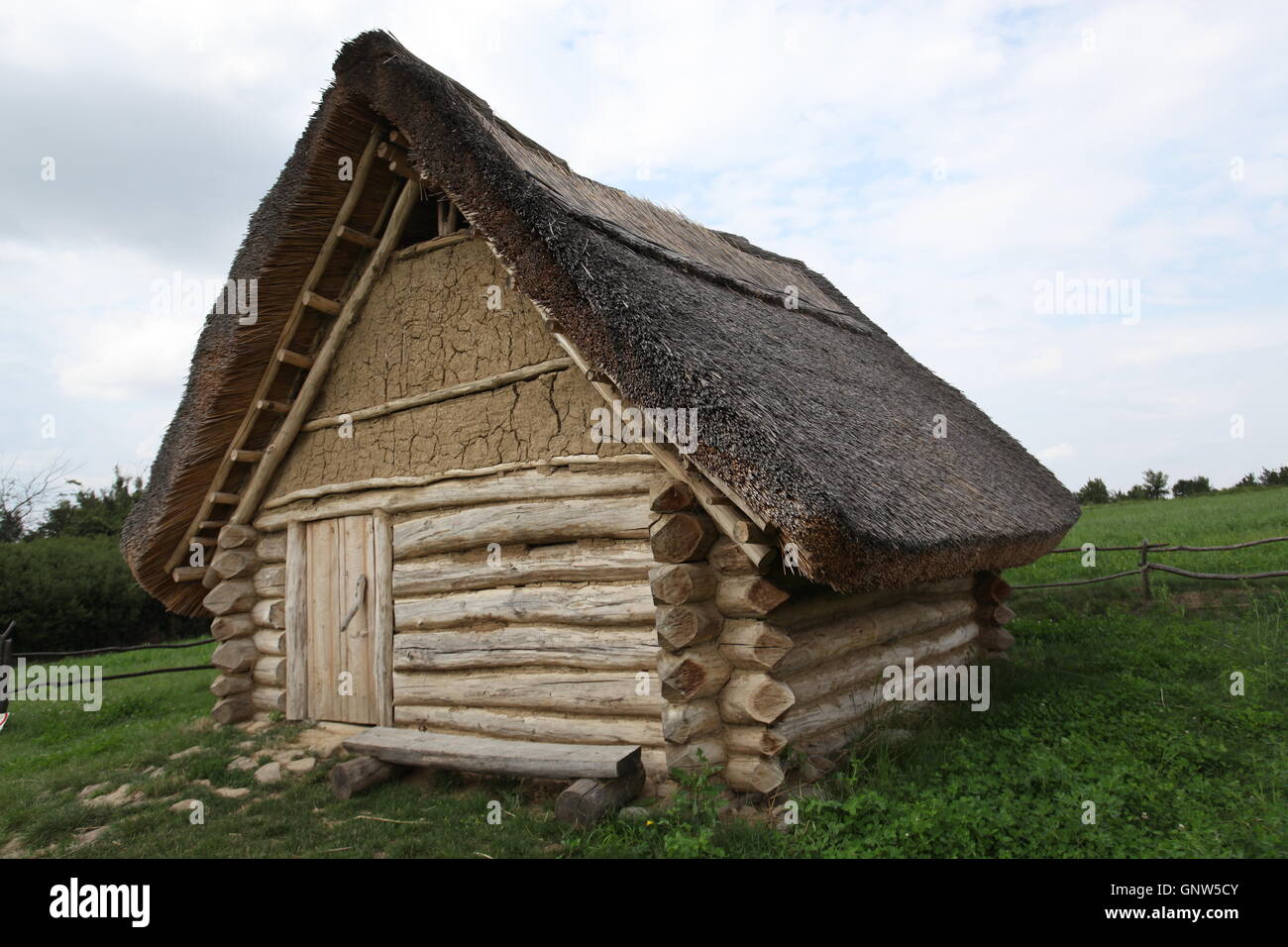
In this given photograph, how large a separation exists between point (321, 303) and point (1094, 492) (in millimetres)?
27237

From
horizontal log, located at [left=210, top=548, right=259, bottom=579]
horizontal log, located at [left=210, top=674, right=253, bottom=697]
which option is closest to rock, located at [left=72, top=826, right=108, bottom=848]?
horizontal log, located at [left=210, top=674, right=253, bottom=697]

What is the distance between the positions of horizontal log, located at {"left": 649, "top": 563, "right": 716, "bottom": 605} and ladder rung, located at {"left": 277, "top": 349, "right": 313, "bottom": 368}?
4.26 m

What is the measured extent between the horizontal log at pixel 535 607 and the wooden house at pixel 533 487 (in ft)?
0.07

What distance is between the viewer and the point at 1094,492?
27312mm

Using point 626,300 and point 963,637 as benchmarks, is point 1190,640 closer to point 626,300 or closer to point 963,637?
point 963,637

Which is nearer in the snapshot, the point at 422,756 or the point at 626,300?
the point at 626,300

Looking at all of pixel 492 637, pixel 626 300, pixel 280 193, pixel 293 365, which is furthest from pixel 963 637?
pixel 280 193

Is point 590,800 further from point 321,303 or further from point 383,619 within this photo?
point 321,303

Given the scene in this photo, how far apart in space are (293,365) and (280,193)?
1512 mm

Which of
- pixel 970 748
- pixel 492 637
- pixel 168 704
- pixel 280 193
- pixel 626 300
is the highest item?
pixel 280 193

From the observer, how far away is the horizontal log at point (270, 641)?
24.5 ft

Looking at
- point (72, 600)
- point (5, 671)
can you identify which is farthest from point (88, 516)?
point (5, 671)
